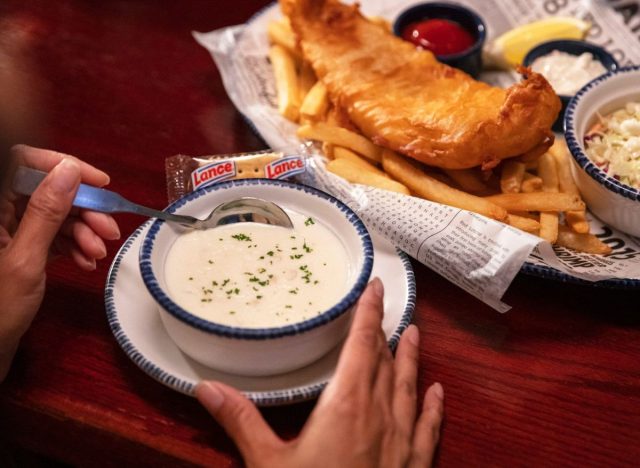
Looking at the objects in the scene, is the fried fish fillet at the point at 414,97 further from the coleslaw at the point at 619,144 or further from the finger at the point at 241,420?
the finger at the point at 241,420

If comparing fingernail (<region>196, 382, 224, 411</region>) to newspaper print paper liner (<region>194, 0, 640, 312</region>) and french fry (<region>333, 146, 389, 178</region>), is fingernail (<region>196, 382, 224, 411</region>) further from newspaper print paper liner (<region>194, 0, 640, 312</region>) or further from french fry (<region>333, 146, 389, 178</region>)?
french fry (<region>333, 146, 389, 178</region>)

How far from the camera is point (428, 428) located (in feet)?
5.19

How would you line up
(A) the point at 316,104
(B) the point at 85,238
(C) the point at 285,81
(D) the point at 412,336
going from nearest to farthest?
(D) the point at 412,336 < (B) the point at 85,238 < (A) the point at 316,104 < (C) the point at 285,81

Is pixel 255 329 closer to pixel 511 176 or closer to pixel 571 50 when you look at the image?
pixel 511 176

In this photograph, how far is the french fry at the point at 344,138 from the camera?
2.27 m

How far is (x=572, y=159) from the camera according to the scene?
2.24 metres

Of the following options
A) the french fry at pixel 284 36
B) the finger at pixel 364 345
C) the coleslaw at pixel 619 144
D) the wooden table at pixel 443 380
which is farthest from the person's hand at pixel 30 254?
the coleslaw at pixel 619 144

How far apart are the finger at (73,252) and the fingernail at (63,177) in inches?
11.0

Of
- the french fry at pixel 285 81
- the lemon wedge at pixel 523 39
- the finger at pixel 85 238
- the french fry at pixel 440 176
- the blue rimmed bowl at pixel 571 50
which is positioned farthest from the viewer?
the lemon wedge at pixel 523 39

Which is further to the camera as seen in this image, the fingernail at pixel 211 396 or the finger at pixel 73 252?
the finger at pixel 73 252

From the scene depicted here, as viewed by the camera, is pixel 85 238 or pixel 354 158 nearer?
pixel 85 238

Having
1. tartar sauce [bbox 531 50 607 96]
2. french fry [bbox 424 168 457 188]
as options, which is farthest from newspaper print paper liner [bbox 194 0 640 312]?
tartar sauce [bbox 531 50 607 96]

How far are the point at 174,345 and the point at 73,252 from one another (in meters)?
0.40

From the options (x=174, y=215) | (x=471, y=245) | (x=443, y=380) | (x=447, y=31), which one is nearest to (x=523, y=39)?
(x=447, y=31)
